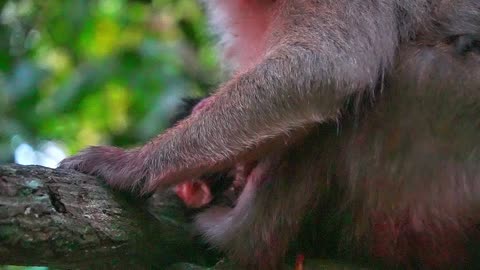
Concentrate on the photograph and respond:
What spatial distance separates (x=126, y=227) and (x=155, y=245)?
159mm

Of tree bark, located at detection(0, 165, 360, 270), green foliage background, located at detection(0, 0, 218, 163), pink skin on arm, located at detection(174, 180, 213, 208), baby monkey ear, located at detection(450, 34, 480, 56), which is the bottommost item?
tree bark, located at detection(0, 165, 360, 270)

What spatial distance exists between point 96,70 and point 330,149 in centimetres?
191

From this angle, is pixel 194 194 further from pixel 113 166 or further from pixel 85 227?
pixel 85 227

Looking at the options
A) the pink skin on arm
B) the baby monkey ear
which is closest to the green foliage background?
the pink skin on arm

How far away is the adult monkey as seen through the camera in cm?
287

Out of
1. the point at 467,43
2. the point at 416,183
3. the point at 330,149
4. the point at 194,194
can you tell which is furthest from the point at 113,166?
the point at 467,43

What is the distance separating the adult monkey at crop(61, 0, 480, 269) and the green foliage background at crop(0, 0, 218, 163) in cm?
106

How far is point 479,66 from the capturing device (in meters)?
2.89

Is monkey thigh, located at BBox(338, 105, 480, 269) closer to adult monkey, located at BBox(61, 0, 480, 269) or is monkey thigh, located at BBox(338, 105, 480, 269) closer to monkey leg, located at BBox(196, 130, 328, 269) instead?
adult monkey, located at BBox(61, 0, 480, 269)

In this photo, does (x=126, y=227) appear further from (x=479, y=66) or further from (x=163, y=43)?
(x=163, y=43)

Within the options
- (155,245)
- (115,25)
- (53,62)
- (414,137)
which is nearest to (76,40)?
(115,25)

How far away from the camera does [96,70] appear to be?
14.7ft

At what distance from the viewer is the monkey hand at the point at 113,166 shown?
287cm

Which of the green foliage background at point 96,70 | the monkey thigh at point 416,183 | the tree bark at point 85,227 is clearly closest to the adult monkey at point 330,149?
the monkey thigh at point 416,183
